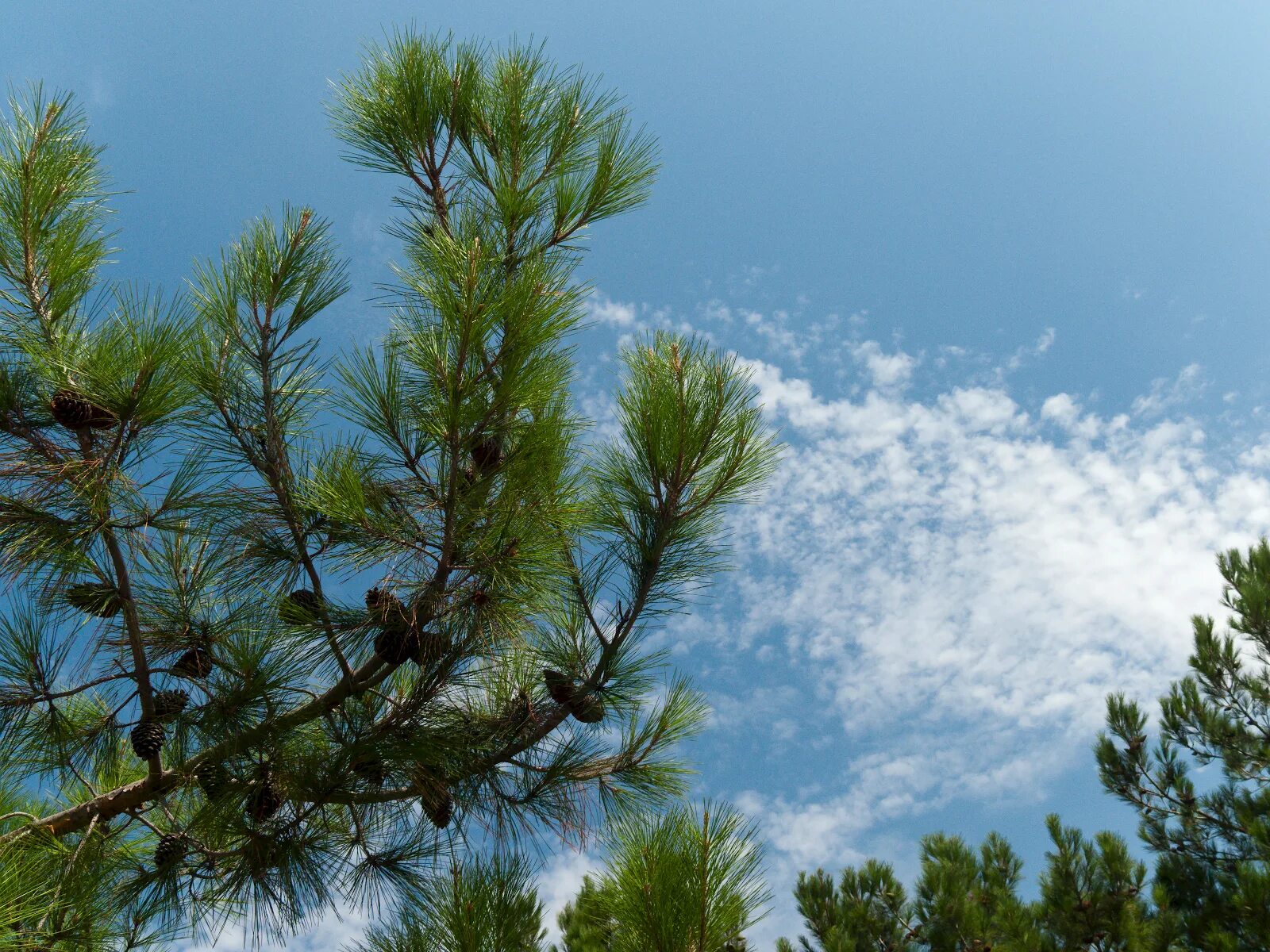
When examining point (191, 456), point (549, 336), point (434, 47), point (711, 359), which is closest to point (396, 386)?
point (549, 336)

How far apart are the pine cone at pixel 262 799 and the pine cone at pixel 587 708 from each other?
78 centimetres

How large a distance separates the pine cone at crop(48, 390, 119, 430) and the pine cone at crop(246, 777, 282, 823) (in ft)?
3.20

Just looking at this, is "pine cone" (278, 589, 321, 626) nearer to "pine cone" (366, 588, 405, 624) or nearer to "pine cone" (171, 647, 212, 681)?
"pine cone" (366, 588, 405, 624)

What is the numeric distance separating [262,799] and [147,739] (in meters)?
0.32

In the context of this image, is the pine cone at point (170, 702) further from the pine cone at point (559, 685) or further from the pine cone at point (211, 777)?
the pine cone at point (559, 685)

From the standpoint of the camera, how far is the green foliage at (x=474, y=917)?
2.00 m

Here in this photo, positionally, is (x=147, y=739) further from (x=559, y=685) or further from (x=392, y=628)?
(x=559, y=685)

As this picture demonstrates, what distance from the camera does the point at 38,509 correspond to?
223 centimetres

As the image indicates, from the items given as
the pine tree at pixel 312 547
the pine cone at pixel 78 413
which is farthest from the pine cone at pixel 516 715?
the pine cone at pixel 78 413

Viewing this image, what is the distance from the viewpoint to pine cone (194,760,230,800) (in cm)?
225

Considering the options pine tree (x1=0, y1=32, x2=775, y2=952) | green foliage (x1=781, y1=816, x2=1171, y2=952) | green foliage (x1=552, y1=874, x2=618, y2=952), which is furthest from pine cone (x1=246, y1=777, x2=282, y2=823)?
green foliage (x1=781, y1=816, x2=1171, y2=952)

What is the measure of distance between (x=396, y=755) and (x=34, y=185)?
1.87 m

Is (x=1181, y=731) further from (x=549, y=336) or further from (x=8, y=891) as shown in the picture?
(x=8, y=891)

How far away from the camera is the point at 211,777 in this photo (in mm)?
2324
